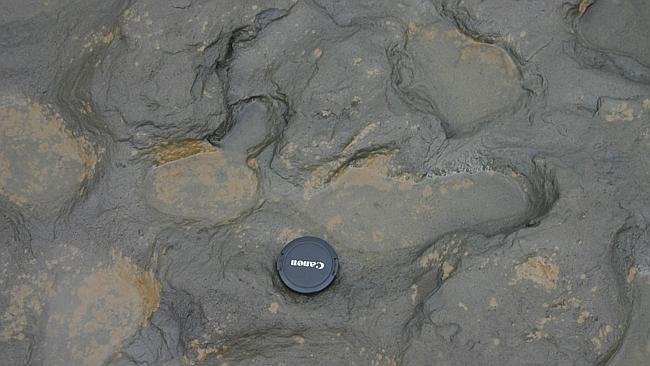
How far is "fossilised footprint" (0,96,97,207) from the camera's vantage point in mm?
3414

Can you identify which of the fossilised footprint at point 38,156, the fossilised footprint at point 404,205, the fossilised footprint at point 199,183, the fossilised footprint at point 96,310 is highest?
the fossilised footprint at point 38,156

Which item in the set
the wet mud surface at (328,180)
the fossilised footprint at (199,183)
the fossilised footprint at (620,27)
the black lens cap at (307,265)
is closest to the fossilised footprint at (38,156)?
the wet mud surface at (328,180)

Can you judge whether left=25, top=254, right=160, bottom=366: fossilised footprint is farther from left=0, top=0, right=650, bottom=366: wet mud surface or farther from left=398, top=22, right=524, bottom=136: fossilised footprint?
left=398, top=22, right=524, bottom=136: fossilised footprint

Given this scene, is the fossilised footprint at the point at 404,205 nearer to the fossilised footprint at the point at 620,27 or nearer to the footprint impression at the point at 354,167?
the footprint impression at the point at 354,167

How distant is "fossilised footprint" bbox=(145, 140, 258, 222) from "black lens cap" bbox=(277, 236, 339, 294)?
0.29 m

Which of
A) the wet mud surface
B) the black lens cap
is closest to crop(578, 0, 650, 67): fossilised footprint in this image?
the wet mud surface

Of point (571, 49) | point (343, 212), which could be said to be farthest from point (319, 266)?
point (571, 49)

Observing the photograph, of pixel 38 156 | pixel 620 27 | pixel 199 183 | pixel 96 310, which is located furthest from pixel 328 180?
pixel 620 27

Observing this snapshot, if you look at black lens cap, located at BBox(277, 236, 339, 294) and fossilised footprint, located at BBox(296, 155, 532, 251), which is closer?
black lens cap, located at BBox(277, 236, 339, 294)

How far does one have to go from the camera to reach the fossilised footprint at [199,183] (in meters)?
3.40

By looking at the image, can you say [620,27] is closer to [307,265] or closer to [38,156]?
[307,265]

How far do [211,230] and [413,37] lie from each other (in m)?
1.20

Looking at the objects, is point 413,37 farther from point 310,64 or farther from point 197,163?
point 197,163

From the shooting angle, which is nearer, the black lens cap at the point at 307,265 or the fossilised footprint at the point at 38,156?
the black lens cap at the point at 307,265
